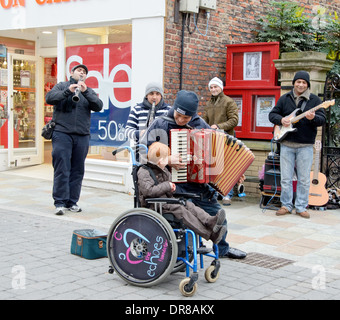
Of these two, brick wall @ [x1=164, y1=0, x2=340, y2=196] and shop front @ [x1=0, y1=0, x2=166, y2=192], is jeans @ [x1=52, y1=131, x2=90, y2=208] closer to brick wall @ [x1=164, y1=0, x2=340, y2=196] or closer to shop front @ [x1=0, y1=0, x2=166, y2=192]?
shop front @ [x1=0, y1=0, x2=166, y2=192]

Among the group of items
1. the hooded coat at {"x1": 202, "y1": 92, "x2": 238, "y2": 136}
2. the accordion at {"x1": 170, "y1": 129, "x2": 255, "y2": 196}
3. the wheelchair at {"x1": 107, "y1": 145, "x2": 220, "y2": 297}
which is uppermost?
the hooded coat at {"x1": 202, "y1": 92, "x2": 238, "y2": 136}

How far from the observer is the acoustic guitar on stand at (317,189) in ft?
26.9

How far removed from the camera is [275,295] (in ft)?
14.7

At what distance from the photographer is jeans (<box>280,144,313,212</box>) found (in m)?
7.74

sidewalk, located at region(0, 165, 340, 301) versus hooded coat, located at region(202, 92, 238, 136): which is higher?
hooded coat, located at region(202, 92, 238, 136)

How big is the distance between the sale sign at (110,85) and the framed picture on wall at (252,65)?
2014 mm

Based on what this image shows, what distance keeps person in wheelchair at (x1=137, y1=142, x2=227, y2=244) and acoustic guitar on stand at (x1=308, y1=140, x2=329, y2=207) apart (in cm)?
391

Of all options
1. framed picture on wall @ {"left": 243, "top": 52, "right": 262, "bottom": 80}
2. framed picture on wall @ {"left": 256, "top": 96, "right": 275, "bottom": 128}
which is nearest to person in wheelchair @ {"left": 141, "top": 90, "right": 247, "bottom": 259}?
framed picture on wall @ {"left": 256, "top": 96, "right": 275, "bottom": 128}

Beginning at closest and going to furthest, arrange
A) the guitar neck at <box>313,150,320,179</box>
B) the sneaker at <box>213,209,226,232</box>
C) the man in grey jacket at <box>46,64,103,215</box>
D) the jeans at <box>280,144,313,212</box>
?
1. the sneaker at <box>213,209,226,232</box>
2. the man in grey jacket at <box>46,64,103,215</box>
3. the jeans at <box>280,144,313,212</box>
4. the guitar neck at <box>313,150,320,179</box>

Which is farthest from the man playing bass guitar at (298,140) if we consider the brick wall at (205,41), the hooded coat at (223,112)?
the brick wall at (205,41)

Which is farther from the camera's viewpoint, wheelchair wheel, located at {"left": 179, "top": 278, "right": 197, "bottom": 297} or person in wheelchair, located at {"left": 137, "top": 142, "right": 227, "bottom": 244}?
person in wheelchair, located at {"left": 137, "top": 142, "right": 227, "bottom": 244}

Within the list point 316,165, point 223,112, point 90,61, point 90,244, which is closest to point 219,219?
point 90,244

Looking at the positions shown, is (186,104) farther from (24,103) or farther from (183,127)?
(24,103)
